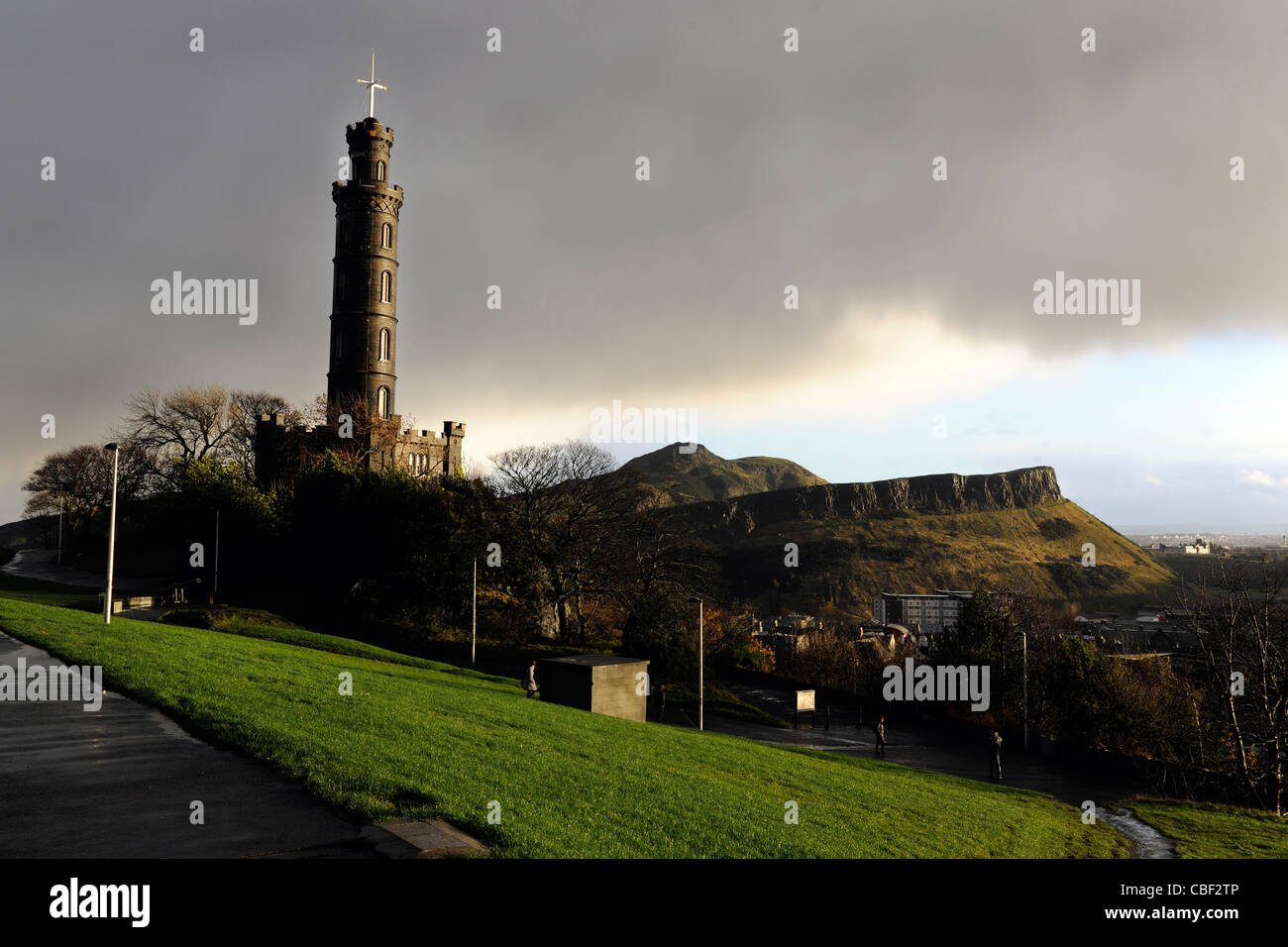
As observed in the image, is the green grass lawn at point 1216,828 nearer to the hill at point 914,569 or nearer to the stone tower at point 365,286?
the stone tower at point 365,286

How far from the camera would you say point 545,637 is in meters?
50.9

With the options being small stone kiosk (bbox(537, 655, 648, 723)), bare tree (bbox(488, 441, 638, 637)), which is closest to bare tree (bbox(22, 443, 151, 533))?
bare tree (bbox(488, 441, 638, 637))

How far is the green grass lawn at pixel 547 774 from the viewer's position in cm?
925

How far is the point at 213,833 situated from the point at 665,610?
40.8 meters

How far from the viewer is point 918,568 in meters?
175

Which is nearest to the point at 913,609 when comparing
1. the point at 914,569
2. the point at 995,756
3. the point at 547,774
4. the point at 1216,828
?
the point at 914,569

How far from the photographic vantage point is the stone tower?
73.3 m

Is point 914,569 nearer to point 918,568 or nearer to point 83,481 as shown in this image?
point 918,568

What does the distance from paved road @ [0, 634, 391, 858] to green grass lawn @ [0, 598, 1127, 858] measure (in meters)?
0.46

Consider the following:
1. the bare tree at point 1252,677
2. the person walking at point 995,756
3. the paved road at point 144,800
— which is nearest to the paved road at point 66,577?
the paved road at point 144,800

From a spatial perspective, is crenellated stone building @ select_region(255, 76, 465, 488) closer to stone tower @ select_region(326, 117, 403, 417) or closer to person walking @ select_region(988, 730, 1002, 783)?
stone tower @ select_region(326, 117, 403, 417)

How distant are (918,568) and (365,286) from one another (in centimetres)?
13842
